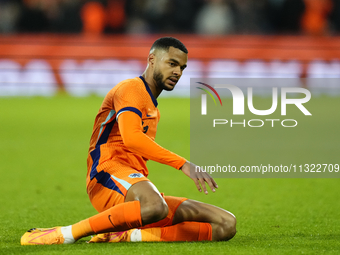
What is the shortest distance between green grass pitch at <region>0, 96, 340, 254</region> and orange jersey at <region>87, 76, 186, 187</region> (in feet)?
1.97

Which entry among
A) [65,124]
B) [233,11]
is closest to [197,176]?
[65,124]

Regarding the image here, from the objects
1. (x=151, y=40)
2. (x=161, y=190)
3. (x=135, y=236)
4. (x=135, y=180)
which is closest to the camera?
(x=135, y=180)

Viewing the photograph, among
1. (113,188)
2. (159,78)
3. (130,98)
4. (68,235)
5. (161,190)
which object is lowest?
(161,190)

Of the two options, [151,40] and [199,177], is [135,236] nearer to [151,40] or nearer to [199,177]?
[199,177]

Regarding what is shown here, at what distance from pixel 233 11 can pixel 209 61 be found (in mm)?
2374

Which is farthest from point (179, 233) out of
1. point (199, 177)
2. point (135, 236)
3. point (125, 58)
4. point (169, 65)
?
point (125, 58)

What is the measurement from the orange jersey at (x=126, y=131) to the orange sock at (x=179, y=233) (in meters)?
0.46

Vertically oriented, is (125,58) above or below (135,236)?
above

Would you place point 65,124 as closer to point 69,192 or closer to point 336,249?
point 69,192

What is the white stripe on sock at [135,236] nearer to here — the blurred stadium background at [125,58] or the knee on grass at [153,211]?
the knee on grass at [153,211]

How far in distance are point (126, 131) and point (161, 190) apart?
2.60 m

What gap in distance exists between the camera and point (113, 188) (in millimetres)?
3854

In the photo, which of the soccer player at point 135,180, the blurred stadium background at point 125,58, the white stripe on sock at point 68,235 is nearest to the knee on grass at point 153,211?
the soccer player at point 135,180

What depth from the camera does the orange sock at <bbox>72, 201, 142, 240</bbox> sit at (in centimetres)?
360
